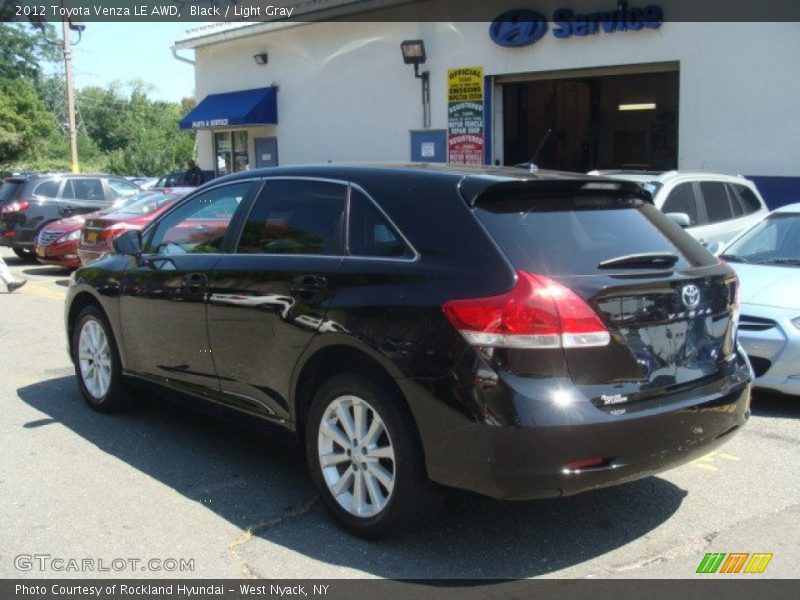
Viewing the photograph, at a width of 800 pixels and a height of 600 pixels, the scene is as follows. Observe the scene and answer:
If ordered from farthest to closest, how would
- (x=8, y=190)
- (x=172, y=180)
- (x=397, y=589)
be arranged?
1. (x=172, y=180)
2. (x=8, y=190)
3. (x=397, y=589)

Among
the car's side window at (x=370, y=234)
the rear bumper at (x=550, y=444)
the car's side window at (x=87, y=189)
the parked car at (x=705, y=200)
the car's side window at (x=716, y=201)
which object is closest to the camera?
the rear bumper at (x=550, y=444)

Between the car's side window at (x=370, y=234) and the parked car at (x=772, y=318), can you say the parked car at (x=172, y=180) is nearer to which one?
the parked car at (x=772, y=318)

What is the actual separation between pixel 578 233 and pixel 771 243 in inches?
164

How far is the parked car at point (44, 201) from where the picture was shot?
1555 cm

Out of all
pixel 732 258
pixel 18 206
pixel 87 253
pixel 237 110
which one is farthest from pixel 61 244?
pixel 732 258

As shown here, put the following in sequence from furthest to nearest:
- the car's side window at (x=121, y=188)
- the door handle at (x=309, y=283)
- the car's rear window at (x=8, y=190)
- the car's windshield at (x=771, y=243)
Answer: the car's side window at (x=121, y=188), the car's rear window at (x=8, y=190), the car's windshield at (x=771, y=243), the door handle at (x=309, y=283)

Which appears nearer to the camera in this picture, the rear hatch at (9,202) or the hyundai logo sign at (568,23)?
the hyundai logo sign at (568,23)

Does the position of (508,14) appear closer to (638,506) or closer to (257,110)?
(257,110)

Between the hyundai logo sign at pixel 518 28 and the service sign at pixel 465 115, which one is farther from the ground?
the hyundai logo sign at pixel 518 28

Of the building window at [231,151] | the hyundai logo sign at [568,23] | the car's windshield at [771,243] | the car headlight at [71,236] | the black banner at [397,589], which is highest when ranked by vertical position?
the hyundai logo sign at [568,23]

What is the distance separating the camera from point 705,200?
922 cm

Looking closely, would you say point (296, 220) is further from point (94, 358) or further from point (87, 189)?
point (87, 189)

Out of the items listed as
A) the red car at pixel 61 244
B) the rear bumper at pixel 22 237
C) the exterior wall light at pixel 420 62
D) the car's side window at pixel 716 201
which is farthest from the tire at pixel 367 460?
the exterior wall light at pixel 420 62

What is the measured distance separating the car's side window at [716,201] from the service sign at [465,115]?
7.14m
